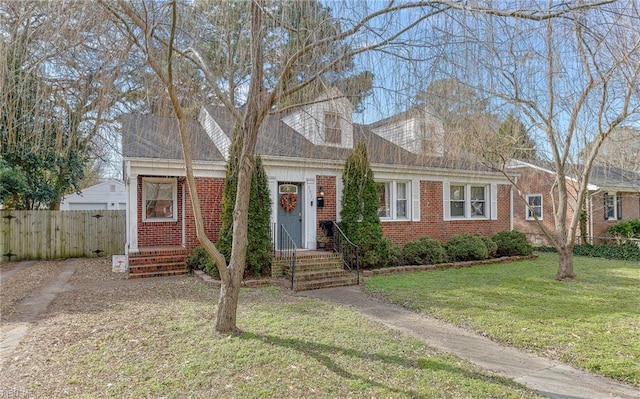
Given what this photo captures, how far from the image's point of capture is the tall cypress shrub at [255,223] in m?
8.85

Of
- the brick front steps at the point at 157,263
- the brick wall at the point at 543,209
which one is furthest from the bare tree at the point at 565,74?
the brick wall at the point at 543,209

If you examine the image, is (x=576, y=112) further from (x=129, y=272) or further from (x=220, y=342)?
(x=129, y=272)

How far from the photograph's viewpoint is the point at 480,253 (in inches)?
475

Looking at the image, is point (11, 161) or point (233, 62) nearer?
point (233, 62)

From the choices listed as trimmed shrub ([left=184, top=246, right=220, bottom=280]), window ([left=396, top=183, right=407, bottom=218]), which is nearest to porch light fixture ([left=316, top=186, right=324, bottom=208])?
window ([left=396, top=183, right=407, bottom=218])

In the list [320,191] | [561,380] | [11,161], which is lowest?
[561,380]

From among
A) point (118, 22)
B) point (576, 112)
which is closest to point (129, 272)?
point (118, 22)

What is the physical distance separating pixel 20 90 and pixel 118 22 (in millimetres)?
1250

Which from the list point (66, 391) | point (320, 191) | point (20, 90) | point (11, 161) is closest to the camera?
point (66, 391)

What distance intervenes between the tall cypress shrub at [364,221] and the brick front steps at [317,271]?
0.78m

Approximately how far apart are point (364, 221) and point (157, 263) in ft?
18.3

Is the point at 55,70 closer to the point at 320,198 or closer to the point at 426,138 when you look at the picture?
the point at 426,138

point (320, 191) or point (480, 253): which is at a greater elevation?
point (320, 191)

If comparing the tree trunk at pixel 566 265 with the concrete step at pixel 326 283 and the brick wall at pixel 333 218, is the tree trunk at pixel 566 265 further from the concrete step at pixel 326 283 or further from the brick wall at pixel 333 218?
the concrete step at pixel 326 283
